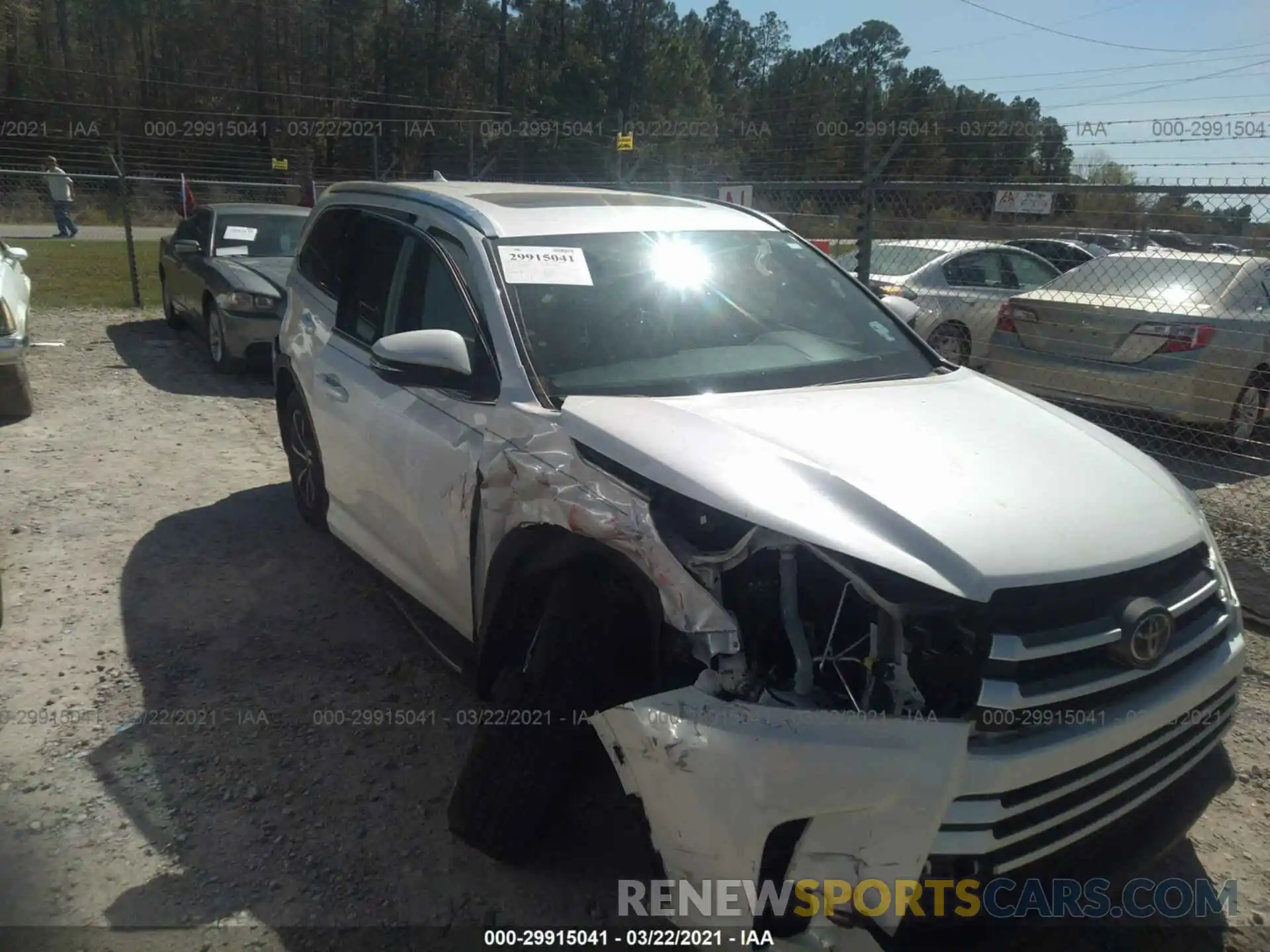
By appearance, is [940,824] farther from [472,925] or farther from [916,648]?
[472,925]

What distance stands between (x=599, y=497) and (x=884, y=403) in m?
1.04

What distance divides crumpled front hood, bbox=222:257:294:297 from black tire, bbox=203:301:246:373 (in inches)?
13.8

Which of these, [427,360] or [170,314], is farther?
[170,314]

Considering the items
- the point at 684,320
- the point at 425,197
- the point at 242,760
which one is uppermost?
the point at 425,197

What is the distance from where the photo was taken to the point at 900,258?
1007cm

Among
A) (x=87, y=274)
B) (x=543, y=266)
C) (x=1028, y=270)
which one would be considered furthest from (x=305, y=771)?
(x=87, y=274)

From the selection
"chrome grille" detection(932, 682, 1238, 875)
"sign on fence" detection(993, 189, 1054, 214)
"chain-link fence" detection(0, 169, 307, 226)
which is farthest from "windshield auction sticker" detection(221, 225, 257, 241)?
"chain-link fence" detection(0, 169, 307, 226)

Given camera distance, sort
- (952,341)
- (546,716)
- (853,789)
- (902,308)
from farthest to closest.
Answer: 1. (952,341)
2. (902,308)
3. (546,716)
4. (853,789)

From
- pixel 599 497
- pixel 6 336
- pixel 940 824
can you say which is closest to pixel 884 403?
pixel 599 497

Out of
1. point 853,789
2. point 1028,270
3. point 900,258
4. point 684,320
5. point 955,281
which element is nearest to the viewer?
point 853,789

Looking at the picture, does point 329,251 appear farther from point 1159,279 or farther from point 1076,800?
point 1159,279

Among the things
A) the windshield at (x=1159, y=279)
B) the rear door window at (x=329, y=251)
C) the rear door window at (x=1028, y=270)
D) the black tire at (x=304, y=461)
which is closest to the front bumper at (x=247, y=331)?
the black tire at (x=304, y=461)

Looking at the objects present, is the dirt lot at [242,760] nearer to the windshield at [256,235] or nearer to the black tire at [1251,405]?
the black tire at [1251,405]

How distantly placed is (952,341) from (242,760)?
7592mm
